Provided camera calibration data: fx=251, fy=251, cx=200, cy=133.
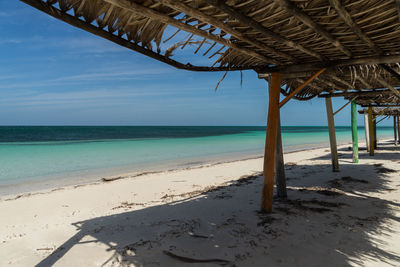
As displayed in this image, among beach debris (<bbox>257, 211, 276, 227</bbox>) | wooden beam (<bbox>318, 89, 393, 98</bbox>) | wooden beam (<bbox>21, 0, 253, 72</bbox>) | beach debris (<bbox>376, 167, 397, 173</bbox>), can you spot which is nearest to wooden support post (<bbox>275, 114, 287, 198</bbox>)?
beach debris (<bbox>257, 211, 276, 227</bbox>)

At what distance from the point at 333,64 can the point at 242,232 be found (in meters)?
2.74

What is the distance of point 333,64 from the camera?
3.68 meters

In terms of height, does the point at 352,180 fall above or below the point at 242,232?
below

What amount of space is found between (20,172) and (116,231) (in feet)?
38.0

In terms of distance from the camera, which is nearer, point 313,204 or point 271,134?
point 271,134

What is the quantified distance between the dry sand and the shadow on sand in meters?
0.01

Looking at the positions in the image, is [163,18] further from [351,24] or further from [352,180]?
[352,180]

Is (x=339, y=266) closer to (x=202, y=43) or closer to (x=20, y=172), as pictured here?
(x=202, y=43)

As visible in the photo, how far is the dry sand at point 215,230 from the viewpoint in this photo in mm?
2781

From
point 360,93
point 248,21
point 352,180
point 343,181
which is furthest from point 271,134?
point 360,93

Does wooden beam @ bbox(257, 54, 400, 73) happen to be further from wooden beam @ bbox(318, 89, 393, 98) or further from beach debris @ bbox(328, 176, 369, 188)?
wooden beam @ bbox(318, 89, 393, 98)

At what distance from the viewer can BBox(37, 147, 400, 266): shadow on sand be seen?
2.75 m

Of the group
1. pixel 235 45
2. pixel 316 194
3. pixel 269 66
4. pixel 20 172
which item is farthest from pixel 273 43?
pixel 20 172

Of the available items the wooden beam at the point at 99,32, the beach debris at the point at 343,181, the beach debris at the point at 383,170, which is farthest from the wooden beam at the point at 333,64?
the beach debris at the point at 383,170
